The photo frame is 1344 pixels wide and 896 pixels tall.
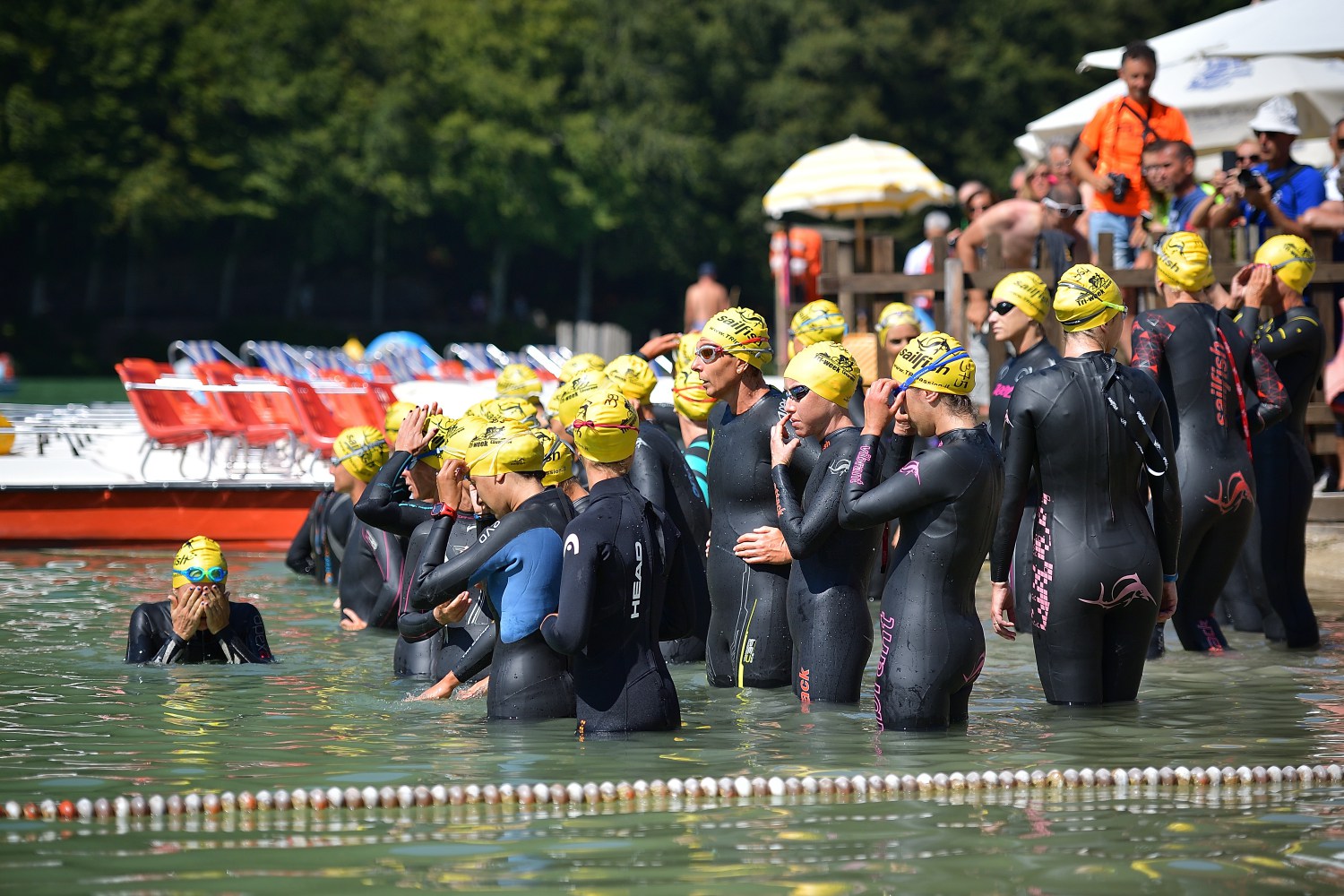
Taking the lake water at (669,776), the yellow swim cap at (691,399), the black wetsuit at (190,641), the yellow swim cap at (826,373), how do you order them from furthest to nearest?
the yellow swim cap at (691,399) < the black wetsuit at (190,641) < the yellow swim cap at (826,373) < the lake water at (669,776)

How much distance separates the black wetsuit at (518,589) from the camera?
6801mm

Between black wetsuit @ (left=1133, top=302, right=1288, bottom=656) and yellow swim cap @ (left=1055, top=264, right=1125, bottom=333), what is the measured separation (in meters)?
1.60

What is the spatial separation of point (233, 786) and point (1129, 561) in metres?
3.69

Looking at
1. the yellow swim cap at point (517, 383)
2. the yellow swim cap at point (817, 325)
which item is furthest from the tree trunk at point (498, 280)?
the yellow swim cap at point (817, 325)

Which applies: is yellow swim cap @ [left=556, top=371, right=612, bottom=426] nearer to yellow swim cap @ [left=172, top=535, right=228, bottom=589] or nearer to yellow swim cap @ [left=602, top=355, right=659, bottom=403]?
yellow swim cap @ [left=602, top=355, right=659, bottom=403]

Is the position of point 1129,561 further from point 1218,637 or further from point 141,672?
point 141,672

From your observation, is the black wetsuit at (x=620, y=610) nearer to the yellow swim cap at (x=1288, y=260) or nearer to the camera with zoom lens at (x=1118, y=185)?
the yellow swim cap at (x=1288, y=260)

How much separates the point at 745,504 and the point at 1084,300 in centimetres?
183

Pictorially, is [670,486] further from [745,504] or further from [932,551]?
[932,551]

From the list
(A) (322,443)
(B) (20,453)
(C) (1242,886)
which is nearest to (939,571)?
(C) (1242,886)

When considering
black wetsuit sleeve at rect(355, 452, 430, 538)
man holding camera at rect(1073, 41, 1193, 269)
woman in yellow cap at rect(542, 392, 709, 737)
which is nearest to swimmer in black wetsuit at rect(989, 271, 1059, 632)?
woman in yellow cap at rect(542, 392, 709, 737)

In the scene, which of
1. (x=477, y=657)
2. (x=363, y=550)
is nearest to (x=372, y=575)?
(x=363, y=550)

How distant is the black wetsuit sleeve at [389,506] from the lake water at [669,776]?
0.86m

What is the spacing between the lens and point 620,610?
6586mm
